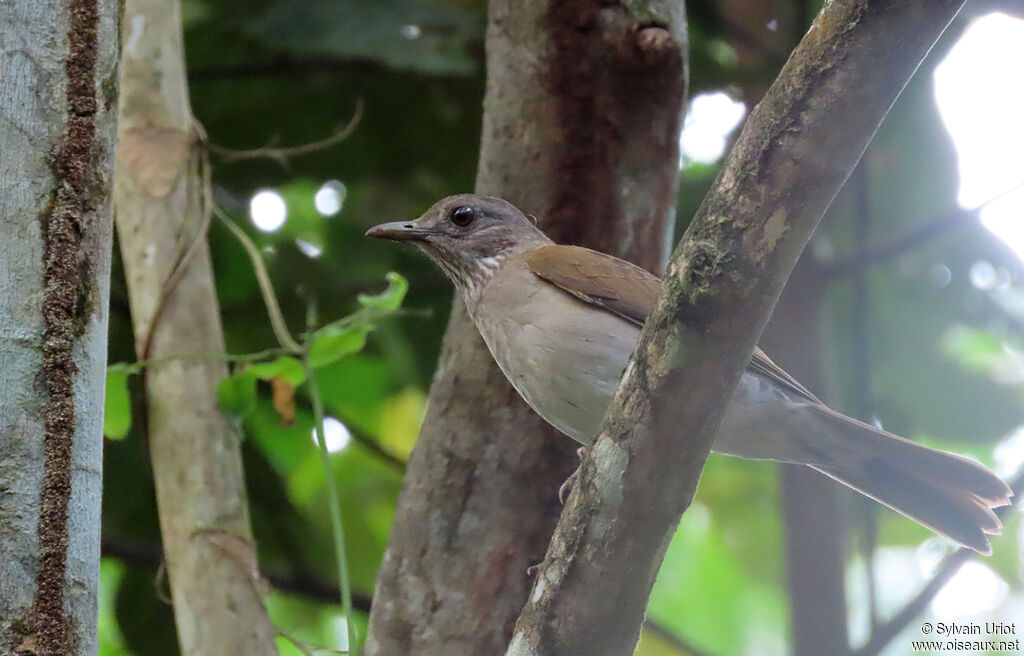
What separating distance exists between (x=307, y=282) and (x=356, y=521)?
123cm

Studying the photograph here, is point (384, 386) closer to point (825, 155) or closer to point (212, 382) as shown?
point (212, 382)

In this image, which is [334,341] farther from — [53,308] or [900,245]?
[900,245]

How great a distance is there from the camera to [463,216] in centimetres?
406

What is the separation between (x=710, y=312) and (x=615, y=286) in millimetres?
1551

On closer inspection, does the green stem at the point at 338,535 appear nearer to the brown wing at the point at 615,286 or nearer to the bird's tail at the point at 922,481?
the brown wing at the point at 615,286

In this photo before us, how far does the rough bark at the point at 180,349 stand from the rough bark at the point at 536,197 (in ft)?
1.55

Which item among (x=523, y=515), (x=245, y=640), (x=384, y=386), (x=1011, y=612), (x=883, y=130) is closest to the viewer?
(x=245, y=640)

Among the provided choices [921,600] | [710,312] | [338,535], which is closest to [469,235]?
[338,535]

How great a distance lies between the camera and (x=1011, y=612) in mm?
5352

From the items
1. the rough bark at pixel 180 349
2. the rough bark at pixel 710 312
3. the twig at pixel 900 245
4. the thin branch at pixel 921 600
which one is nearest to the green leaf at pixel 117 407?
the rough bark at pixel 180 349

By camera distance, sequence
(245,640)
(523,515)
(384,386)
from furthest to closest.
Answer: (384,386), (523,515), (245,640)

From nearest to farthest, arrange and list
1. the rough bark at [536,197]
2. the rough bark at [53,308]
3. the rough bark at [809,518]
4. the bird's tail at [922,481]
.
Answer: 1. the rough bark at [53,308]
2. the rough bark at [809,518]
3. the bird's tail at [922,481]
4. the rough bark at [536,197]

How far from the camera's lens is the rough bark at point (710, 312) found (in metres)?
1.84

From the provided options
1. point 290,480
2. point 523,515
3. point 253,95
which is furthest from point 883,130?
point 290,480
